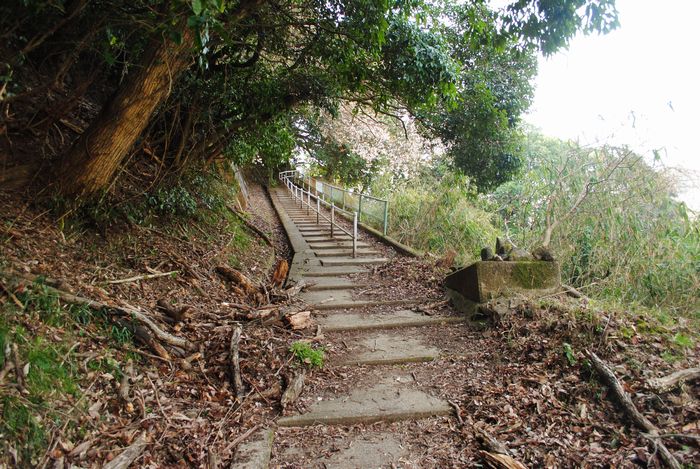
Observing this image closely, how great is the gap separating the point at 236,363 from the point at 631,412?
2811 mm

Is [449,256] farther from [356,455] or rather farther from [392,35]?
[356,455]

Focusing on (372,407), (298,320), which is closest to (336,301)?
(298,320)

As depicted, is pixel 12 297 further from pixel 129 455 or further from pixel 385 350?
pixel 385 350

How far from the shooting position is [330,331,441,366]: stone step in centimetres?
390

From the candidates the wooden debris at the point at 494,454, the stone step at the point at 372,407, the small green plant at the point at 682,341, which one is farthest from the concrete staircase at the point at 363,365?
the small green plant at the point at 682,341

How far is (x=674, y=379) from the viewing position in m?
2.74

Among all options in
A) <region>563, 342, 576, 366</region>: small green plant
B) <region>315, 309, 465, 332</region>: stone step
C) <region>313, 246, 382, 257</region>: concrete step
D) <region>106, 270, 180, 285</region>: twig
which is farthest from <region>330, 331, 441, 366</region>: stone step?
<region>313, 246, 382, 257</region>: concrete step

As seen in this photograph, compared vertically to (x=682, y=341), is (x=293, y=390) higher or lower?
lower

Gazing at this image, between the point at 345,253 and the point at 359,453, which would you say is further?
the point at 345,253

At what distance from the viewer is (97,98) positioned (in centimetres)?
582

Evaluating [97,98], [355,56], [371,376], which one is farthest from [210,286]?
[355,56]

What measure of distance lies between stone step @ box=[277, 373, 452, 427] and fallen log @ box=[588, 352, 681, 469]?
43.5 inches

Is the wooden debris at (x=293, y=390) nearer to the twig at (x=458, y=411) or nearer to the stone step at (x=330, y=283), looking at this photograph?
the twig at (x=458, y=411)

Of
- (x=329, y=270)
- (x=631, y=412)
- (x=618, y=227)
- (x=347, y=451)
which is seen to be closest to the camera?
(x=631, y=412)
